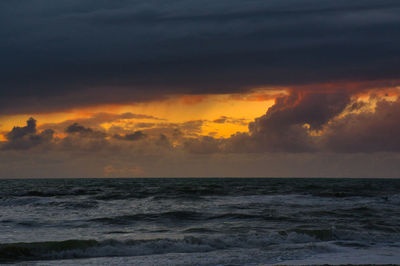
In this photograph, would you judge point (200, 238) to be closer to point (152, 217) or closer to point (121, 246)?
point (121, 246)

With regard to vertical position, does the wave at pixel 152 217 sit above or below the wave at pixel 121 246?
above

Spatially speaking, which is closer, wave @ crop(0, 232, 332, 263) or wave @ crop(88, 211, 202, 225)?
wave @ crop(0, 232, 332, 263)

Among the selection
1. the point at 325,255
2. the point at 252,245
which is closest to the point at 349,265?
the point at 325,255

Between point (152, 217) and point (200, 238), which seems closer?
point (200, 238)

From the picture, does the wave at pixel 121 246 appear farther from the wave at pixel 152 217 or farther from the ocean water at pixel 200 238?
the wave at pixel 152 217

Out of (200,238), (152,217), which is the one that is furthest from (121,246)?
(152,217)

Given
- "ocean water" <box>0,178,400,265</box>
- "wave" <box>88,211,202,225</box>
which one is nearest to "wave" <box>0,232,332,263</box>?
"ocean water" <box>0,178,400,265</box>

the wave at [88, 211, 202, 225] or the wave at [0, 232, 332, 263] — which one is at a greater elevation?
the wave at [88, 211, 202, 225]

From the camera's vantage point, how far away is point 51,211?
29016 millimetres

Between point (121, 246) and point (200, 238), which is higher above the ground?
point (200, 238)

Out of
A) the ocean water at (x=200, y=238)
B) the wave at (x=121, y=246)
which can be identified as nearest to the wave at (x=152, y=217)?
the ocean water at (x=200, y=238)

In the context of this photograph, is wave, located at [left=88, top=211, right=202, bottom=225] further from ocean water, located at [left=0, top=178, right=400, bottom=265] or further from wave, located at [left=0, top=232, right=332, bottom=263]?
wave, located at [left=0, top=232, right=332, bottom=263]

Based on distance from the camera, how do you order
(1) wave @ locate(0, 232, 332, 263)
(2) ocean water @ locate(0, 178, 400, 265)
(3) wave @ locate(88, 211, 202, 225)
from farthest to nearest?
(3) wave @ locate(88, 211, 202, 225) → (1) wave @ locate(0, 232, 332, 263) → (2) ocean water @ locate(0, 178, 400, 265)

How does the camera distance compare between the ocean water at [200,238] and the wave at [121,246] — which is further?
the wave at [121,246]
